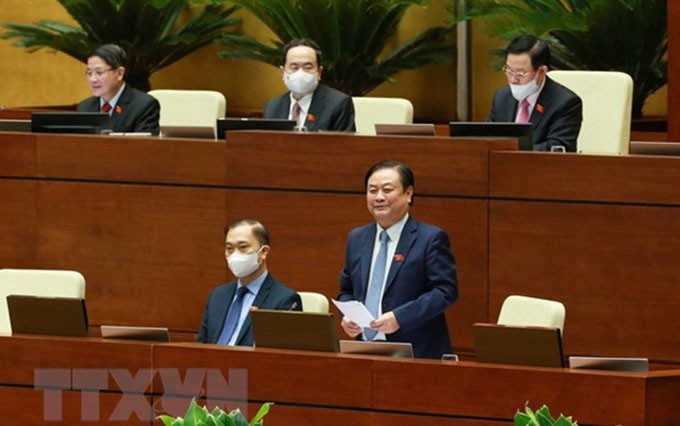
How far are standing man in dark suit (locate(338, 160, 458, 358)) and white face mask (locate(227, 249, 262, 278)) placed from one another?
384mm

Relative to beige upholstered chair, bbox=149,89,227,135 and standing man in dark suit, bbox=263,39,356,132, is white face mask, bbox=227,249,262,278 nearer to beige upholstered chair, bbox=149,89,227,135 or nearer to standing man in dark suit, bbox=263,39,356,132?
standing man in dark suit, bbox=263,39,356,132

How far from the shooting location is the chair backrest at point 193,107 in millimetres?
9430

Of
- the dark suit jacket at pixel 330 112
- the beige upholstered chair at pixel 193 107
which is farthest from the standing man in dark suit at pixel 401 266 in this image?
the beige upholstered chair at pixel 193 107

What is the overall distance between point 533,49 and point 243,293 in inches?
78.0

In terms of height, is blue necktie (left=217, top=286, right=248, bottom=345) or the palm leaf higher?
the palm leaf

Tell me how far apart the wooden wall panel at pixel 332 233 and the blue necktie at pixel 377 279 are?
2.21ft

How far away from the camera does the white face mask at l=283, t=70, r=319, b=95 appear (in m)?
8.49

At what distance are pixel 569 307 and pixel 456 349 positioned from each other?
0.58 m

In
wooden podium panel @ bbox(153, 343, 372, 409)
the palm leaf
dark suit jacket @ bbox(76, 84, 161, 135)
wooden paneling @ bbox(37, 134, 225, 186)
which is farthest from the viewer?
the palm leaf

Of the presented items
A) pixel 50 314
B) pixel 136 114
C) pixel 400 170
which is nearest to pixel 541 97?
pixel 400 170

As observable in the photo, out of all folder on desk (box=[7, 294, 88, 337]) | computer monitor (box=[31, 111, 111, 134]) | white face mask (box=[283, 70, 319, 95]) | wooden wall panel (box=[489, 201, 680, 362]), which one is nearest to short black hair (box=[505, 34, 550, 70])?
wooden wall panel (box=[489, 201, 680, 362])

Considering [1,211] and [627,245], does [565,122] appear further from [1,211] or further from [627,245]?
[1,211]

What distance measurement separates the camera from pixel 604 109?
8492 millimetres

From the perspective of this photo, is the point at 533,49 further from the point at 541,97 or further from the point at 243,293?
the point at 243,293
